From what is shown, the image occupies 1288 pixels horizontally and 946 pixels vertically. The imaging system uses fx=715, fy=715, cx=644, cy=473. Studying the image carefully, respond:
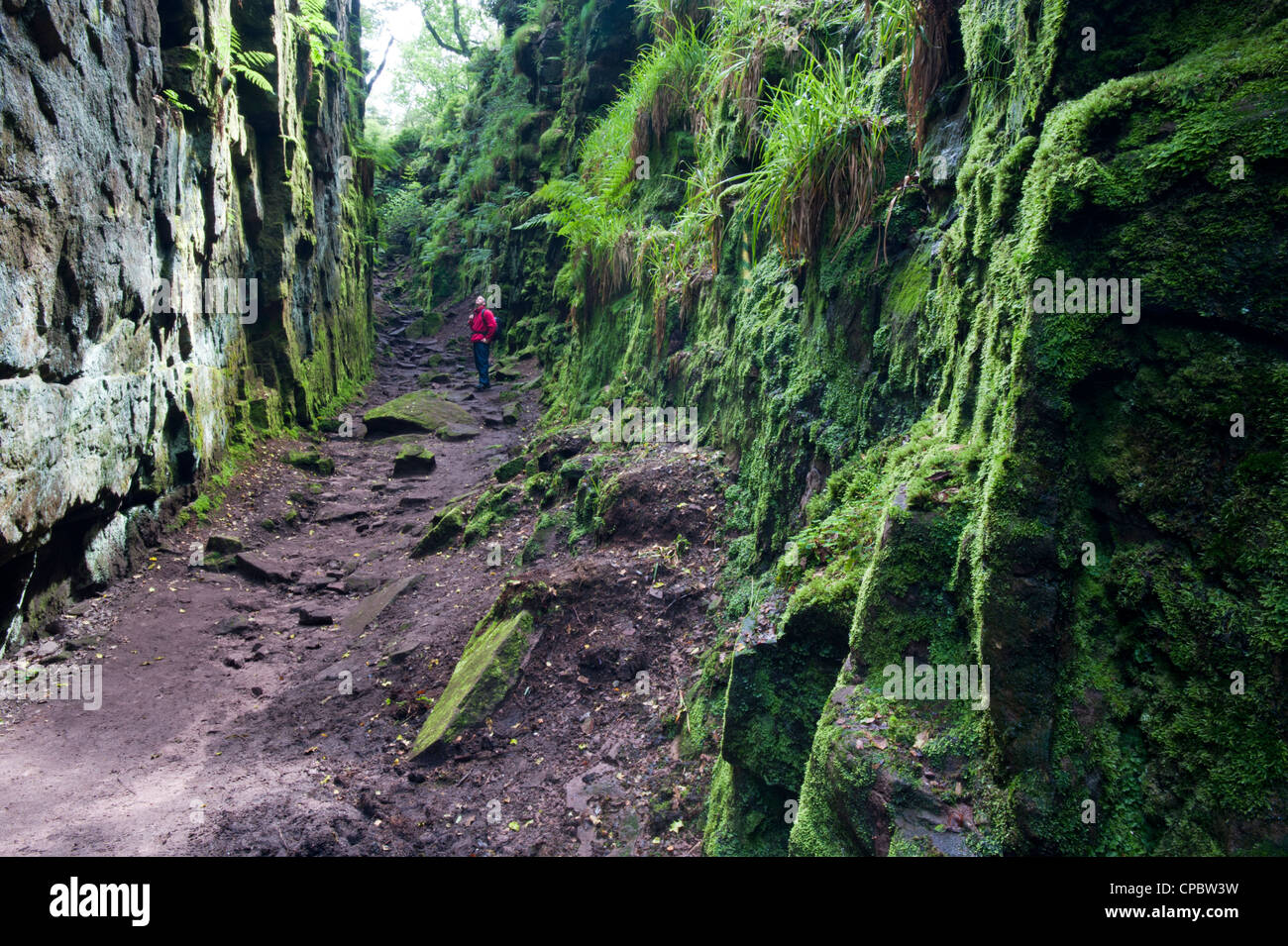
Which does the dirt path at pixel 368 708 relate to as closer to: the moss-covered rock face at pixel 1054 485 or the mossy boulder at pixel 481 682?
the mossy boulder at pixel 481 682

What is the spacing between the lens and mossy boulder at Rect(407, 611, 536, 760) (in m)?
→ 4.90

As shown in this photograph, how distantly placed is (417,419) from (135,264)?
7.18 metres

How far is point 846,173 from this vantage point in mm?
4758

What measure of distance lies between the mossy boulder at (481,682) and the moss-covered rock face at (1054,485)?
61.2 inches

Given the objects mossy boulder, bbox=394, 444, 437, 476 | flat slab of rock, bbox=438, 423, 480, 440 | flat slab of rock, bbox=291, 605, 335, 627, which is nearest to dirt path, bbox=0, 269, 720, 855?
flat slab of rock, bbox=291, 605, 335, 627

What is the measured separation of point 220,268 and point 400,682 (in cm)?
736

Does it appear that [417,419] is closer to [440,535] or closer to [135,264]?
[440,535]

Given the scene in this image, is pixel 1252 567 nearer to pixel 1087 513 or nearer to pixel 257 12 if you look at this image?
pixel 1087 513

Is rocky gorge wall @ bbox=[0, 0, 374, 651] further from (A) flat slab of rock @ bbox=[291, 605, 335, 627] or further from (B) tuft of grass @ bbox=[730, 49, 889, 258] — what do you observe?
(B) tuft of grass @ bbox=[730, 49, 889, 258]

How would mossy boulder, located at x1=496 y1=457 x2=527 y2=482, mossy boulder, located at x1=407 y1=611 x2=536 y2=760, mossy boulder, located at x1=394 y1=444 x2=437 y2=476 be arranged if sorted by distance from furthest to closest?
1. mossy boulder, located at x1=394 y1=444 x2=437 y2=476
2. mossy boulder, located at x1=496 y1=457 x2=527 y2=482
3. mossy boulder, located at x1=407 y1=611 x2=536 y2=760

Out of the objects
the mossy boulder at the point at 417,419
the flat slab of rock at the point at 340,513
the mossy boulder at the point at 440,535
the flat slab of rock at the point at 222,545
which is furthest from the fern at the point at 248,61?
the mossy boulder at the point at 440,535

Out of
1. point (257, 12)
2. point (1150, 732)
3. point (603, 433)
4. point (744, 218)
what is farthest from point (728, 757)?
point (257, 12)

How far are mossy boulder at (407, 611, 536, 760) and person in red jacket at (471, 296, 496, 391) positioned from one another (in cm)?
1115

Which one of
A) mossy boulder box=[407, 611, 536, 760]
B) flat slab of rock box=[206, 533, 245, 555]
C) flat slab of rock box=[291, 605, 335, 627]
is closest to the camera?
mossy boulder box=[407, 611, 536, 760]
